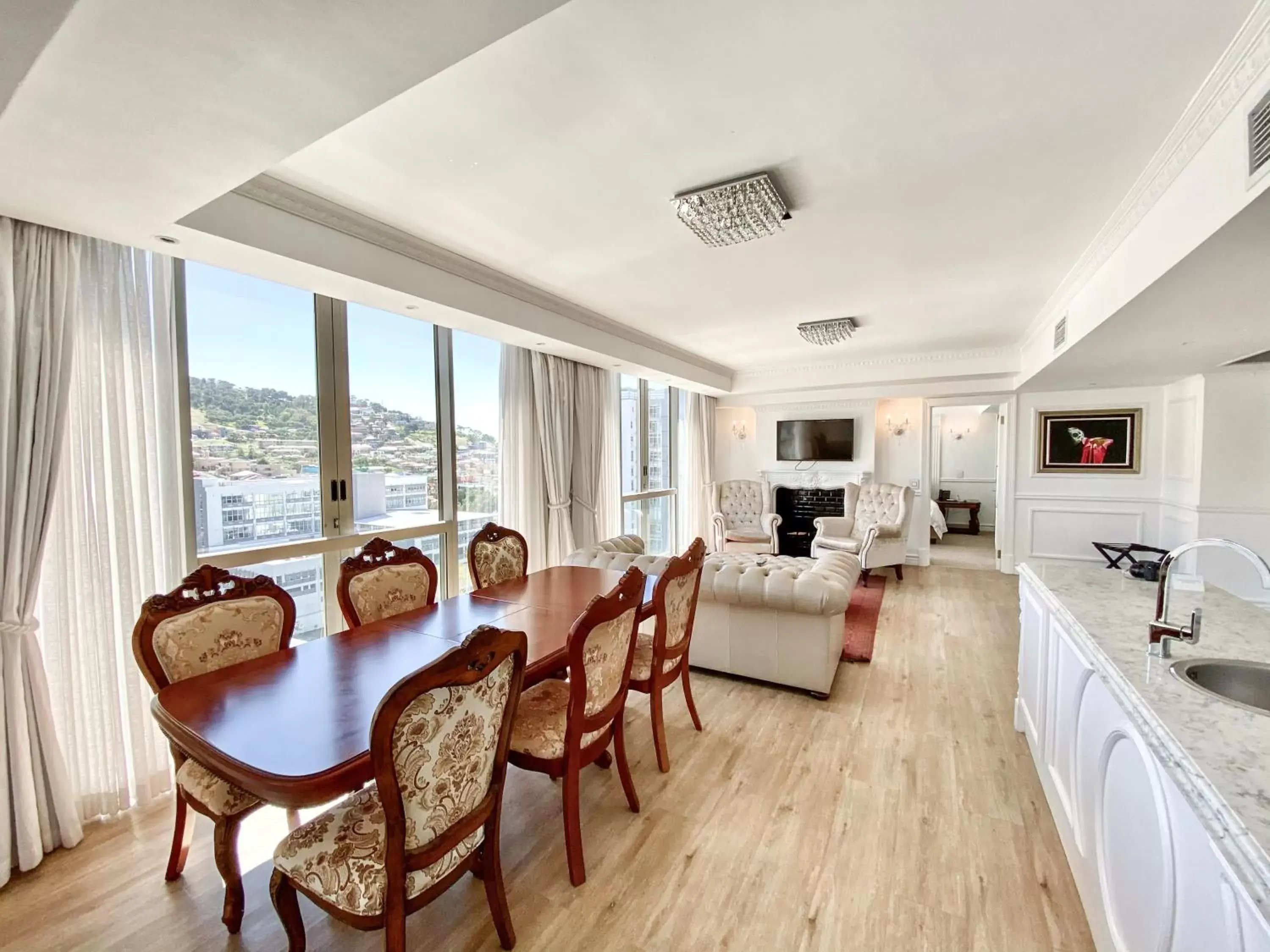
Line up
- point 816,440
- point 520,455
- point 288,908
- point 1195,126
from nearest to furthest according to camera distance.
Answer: point 288,908, point 1195,126, point 520,455, point 816,440

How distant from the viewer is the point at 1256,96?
142 centimetres

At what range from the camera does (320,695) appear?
61.2 inches

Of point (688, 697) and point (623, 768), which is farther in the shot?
point (688, 697)

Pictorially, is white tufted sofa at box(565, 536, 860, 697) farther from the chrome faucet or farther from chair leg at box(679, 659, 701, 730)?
the chrome faucet

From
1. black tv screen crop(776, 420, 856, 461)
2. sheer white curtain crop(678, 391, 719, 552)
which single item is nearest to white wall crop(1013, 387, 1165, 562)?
black tv screen crop(776, 420, 856, 461)

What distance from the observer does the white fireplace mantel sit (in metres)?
6.91

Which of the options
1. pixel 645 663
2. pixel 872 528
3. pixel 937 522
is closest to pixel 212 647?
pixel 645 663

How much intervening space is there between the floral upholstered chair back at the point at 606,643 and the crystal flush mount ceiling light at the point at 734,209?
1.60m

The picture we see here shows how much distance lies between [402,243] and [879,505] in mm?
5713

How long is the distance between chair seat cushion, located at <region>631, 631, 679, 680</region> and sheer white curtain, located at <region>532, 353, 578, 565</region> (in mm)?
1921

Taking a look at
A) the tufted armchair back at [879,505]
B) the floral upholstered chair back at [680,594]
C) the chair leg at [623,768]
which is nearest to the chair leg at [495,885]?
the chair leg at [623,768]

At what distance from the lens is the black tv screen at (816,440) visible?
6.91 metres

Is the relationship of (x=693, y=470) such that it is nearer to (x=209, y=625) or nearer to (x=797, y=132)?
(x=797, y=132)

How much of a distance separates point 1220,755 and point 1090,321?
295cm
